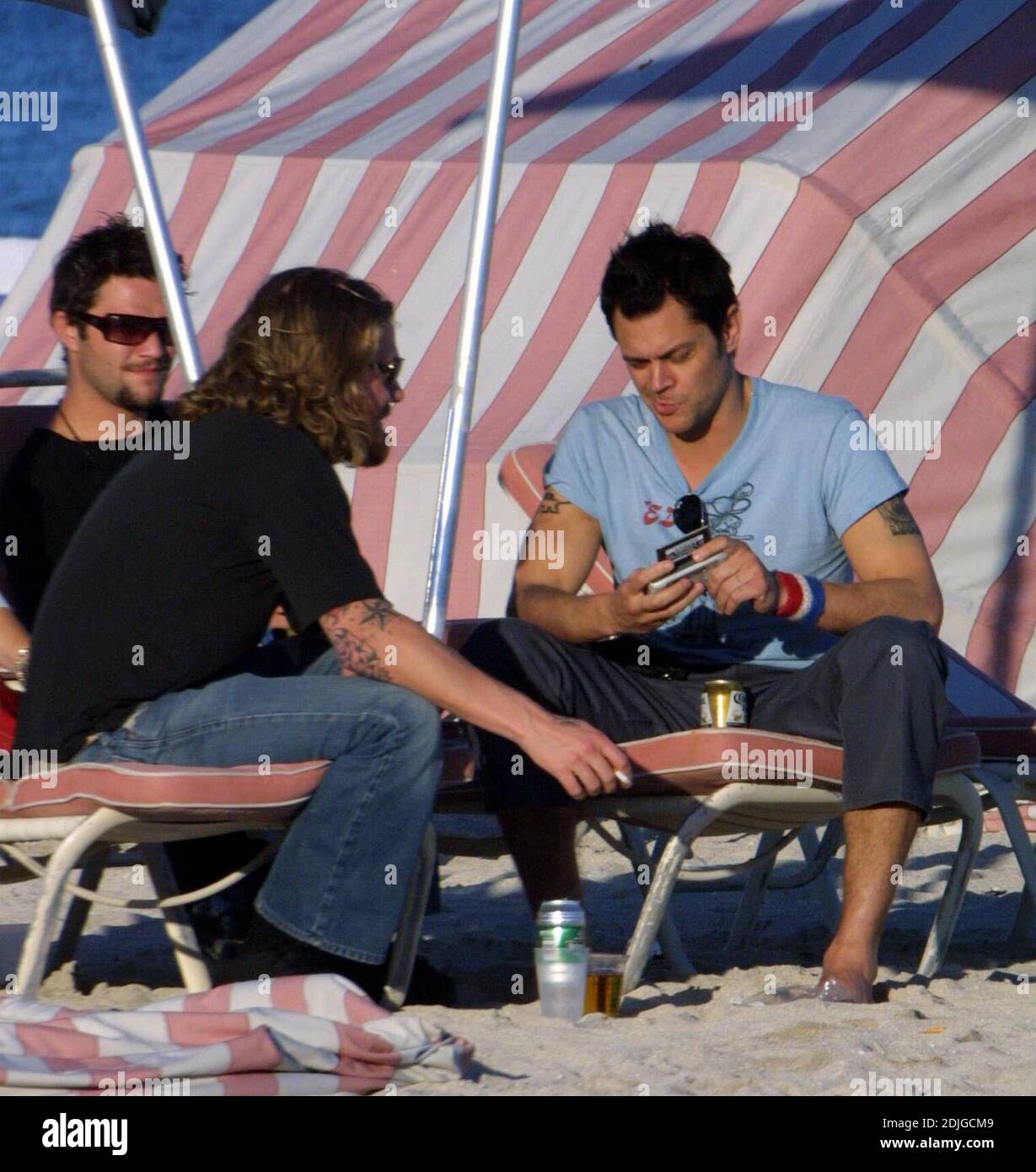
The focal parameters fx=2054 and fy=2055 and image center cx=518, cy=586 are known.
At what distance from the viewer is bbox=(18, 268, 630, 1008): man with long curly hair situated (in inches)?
112

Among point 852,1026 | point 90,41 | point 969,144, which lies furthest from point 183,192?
point 90,41

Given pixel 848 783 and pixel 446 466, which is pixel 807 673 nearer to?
pixel 848 783

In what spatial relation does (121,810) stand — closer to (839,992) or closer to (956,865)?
(839,992)

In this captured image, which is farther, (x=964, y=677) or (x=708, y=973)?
(x=964, y=677)

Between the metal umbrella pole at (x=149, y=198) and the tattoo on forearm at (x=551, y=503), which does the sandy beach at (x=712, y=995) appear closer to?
the tattoo on forearm at (x=551, y=503)

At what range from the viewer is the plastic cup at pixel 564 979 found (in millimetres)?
2887

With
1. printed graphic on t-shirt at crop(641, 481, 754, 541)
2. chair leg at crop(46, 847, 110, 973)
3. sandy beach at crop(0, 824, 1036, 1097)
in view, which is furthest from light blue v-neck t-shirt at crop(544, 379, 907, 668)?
chair leg at crop(46, 847, 110, 973)

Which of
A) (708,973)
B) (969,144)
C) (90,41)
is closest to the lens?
(708,973)

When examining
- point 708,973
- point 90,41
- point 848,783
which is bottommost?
point 708,973

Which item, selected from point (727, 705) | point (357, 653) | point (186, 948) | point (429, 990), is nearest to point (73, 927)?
point (186, 948)

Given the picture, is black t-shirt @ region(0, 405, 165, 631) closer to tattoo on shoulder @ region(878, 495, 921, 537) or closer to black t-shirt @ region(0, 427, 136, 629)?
black t-shirt @ region(0, 427, 136, 629)

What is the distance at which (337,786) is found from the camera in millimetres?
2852
